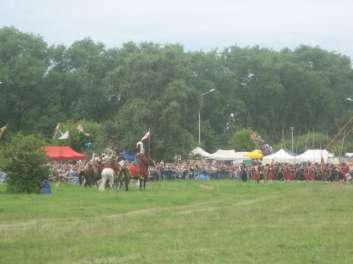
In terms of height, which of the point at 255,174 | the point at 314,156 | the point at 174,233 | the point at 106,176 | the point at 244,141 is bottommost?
the point at 174,233

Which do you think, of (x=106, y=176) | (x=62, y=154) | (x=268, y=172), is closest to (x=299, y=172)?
(x=268, y=172)

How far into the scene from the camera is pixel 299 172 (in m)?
71.6

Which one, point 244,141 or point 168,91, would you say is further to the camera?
point 244,141

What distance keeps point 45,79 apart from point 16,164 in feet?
242

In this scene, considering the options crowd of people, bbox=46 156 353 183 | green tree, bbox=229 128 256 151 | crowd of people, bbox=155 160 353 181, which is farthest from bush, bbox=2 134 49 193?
green tree, bbox=229 128 256 151

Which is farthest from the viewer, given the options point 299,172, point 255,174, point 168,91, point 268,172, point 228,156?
point 228,156

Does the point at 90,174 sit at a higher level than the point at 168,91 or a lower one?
lower

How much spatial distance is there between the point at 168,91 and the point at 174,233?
72.7 m

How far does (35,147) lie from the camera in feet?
138

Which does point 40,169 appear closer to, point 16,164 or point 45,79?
point 16,164

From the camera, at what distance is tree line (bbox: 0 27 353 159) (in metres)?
92.8

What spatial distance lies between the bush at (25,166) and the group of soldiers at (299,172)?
98.1 ft

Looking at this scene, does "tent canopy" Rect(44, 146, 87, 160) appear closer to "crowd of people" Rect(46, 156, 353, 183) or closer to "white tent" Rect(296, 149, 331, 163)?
"crowd of people" Rect(46, 156, 353, 183)

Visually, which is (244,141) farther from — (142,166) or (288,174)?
(142,166)
